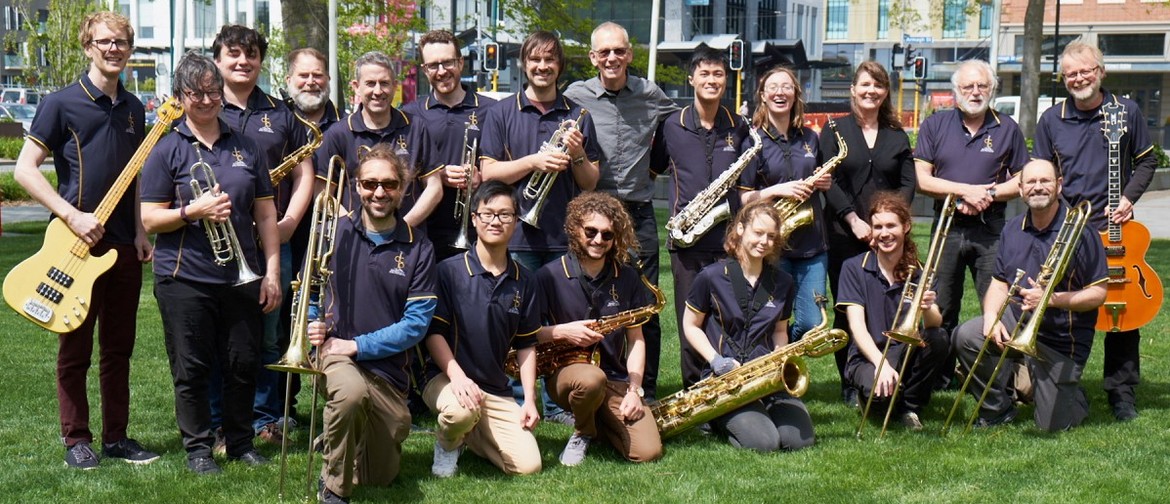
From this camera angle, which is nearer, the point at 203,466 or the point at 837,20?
the point at 203,466

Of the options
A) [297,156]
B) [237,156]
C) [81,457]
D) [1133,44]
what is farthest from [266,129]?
[1133,44]

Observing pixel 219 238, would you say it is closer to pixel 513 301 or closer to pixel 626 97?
pixel 513 301

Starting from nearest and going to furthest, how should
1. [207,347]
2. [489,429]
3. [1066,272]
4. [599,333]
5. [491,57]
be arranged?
1. [207,347]
2. [489,429]
3. [599,333]
4. [1066,272]
5. [491,57]

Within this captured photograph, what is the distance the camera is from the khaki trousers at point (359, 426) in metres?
5.14

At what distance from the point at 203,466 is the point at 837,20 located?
239 feet

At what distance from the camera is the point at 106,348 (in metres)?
5.65

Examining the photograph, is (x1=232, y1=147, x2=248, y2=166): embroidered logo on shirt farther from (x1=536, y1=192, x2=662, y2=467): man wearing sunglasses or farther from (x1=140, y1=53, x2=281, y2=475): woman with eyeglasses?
(x1=536, y1=192, x2=662, y2=467): man wearing sunglasses

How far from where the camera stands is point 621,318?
6.09 meters

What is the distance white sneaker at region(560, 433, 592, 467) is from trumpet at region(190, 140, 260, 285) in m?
1.68

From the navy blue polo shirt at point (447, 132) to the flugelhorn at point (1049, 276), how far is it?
2.83 m

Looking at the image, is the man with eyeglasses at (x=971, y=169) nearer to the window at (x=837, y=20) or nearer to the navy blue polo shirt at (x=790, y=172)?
the navy blue polo shirt at (x=790, y=172)

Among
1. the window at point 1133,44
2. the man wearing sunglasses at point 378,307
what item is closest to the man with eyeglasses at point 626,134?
the man wearing sunglasses at point 378,307

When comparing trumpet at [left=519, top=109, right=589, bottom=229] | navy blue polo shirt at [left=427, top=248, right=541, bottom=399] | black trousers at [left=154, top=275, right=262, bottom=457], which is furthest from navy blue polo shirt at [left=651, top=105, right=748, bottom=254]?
black trousers at [left=154, top=275, right=262, bottom=457]

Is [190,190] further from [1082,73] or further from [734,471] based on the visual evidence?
[1082,73]
